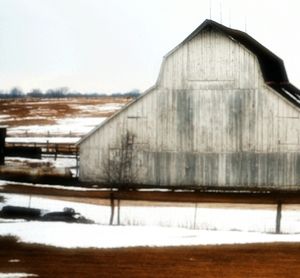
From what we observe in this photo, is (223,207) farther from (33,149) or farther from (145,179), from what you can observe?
(33,149)

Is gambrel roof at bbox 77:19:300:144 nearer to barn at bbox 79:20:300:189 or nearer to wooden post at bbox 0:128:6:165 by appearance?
barn at bbox 79:20:300:189

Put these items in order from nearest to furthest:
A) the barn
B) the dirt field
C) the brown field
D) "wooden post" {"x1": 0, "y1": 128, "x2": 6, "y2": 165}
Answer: the dirt field, the barn, "wooden post" {"x1": 0, "y1": 128, "x2": 6, "y2": 165}, the brown field

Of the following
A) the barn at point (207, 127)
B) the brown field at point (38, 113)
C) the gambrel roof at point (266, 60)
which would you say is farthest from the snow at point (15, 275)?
the brown field at point (38, 113)

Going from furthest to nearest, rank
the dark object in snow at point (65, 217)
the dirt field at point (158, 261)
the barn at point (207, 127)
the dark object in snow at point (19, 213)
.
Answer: the barn at point (207, 127) < the dark object in snow at point (19, 213) < the dark object in snow at point (65, 217) < the dirt field at point (158, 261)

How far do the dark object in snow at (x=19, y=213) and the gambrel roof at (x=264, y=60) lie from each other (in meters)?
13.9

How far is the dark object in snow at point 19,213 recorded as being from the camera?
77.3 ft

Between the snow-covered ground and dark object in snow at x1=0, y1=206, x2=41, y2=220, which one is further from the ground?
dark object in snow at x1=0, y1=206, x2=41, y2=220

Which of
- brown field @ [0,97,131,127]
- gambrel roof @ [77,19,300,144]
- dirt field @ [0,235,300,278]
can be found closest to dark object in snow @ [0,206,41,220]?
dirt field @ [0,235,300,278]

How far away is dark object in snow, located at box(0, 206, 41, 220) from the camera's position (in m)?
23.6

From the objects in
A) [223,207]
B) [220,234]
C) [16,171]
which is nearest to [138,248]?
[220,234]

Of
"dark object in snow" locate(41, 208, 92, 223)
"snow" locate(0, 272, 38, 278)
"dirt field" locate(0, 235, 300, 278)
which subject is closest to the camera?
"snow" locate(0, 272, 38, 278)

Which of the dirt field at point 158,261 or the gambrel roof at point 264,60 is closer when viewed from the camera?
the dirt field at point 158,261

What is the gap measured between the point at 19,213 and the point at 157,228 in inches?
231

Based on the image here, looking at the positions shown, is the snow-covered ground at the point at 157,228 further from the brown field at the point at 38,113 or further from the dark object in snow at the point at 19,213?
the brown field at the point at 38,113
